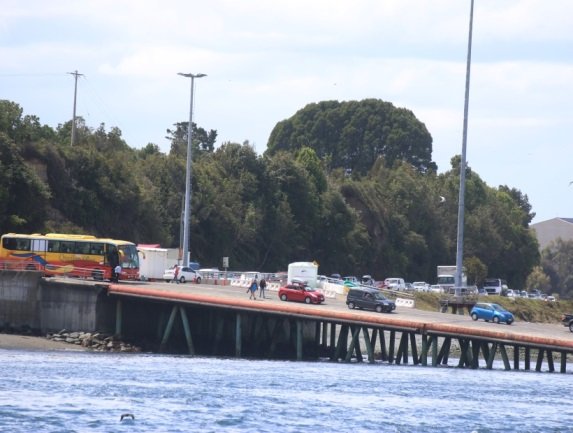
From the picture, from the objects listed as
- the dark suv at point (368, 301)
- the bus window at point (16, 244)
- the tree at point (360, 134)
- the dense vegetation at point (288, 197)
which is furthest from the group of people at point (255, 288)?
the tree at point (360, 134)

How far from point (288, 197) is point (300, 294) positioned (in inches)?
1834

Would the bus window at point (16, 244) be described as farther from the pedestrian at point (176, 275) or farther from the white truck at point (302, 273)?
the white truck at point (302, 273)

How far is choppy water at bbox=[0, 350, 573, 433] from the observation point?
40.6m

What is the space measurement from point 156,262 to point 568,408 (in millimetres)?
44452

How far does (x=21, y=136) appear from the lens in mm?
100812

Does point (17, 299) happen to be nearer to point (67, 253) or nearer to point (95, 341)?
point (95, 341)

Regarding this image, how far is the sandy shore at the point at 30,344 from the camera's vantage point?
213 ft

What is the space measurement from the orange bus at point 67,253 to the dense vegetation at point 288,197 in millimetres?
11185

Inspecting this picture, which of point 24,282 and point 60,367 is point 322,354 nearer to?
point 24,282

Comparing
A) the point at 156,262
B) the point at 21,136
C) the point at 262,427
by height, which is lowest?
the point at 262,427

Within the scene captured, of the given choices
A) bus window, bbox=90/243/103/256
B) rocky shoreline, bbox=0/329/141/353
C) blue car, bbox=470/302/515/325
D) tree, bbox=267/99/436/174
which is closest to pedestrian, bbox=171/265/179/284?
bus window, bbox=90/243/103/256

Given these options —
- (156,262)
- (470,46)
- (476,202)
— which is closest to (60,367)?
(156,262)

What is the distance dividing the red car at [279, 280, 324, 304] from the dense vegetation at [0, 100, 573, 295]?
20.6 meters

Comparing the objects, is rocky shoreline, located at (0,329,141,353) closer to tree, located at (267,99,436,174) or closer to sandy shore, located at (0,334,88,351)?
sandy shore, located at (0,334,88,351)
